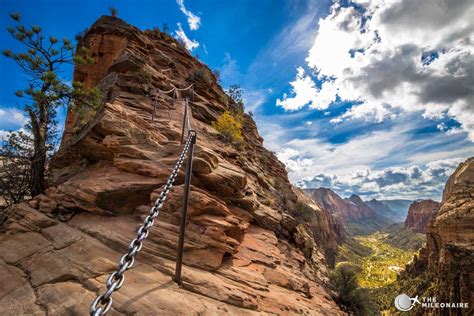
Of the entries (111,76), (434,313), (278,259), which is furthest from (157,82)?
(434,313)

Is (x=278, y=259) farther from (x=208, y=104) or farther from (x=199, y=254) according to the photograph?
(x=208, y=104)

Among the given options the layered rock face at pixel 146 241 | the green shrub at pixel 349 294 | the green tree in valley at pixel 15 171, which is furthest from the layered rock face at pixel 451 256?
the green tree in valley at pixel 15 171

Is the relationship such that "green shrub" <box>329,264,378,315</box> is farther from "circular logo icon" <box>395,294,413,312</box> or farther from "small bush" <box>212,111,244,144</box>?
"small bush" <box>212,111,244,144</box>

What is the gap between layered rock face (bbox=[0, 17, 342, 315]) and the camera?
5664mm

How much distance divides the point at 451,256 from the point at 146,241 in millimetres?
74686

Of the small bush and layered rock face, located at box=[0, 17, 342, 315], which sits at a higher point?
the small bush

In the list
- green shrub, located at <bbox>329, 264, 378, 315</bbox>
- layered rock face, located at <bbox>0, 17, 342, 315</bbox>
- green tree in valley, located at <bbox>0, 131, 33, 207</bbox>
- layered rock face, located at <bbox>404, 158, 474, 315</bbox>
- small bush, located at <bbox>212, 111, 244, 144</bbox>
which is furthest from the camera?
layered rock face, located at <bbox>404, 158, 474, 315</bbox>

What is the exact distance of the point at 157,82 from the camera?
20.7m

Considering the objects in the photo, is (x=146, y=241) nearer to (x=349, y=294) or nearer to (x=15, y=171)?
(x=15, y=171)

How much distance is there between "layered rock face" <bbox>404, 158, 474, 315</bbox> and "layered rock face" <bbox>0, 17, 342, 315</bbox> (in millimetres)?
54985

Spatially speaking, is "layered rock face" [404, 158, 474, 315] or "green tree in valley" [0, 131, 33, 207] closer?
"green tree in valley" [0, 131, 33, 207]

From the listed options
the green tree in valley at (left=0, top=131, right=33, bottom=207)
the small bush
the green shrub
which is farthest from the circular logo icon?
the green tree in valley at (left=0, top=131, right=33, bottom=207)

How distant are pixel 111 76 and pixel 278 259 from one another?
61.3 ft

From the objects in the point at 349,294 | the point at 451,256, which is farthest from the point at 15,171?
the point at 451,256
